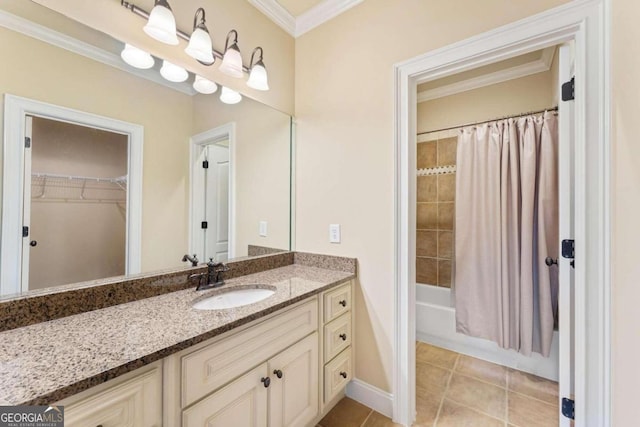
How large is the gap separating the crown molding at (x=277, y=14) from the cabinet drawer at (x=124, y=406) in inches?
80.8

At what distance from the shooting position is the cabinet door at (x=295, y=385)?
1.11 meters

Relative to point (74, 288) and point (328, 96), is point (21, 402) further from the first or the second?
point (328, 96)

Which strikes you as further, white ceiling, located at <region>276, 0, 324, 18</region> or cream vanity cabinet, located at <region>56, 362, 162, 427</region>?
white ceiling, located at <region>276, 0, 324, 18</region>

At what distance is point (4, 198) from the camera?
2.92 ft

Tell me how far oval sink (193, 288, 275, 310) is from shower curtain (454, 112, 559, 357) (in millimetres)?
1743

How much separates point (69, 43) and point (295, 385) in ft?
5.62

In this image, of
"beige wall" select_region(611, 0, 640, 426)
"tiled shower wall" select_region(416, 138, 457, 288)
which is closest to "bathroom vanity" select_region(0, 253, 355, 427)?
"beige wall" select_region(611, 0, 640, 426)

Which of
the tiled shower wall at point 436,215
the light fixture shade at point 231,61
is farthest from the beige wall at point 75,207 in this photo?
the tiled shower wall at point 436,215

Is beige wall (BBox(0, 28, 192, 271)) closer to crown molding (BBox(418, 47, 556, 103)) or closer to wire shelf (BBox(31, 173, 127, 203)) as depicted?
wire shelf (BBox(31, 173, 127, 203))

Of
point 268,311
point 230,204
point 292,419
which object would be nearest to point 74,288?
point 268,311

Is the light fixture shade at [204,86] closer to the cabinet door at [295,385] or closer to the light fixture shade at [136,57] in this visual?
the light fixture shade at [136,57]

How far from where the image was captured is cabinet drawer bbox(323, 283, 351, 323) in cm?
142

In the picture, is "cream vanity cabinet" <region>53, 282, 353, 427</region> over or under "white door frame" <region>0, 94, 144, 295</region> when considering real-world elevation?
under

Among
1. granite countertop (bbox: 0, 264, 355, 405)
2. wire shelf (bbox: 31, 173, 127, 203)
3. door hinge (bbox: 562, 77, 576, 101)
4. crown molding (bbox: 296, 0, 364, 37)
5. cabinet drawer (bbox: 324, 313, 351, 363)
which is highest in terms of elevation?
crown molding (bbox: 296, 0, 364, 37)
